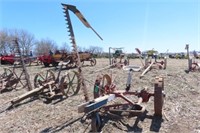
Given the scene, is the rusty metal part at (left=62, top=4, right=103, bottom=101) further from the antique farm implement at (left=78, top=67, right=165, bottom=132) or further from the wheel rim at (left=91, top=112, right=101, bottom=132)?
the wheel rim at (left=91, top=112, right=101, bottom=132)

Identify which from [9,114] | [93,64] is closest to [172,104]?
[9,114]

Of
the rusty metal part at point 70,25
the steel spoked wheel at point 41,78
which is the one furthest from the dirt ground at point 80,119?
the steel spoked wheel at point 41,78

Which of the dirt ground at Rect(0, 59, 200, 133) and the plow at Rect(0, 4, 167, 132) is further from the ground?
the plow at Rect(0, 4, 167, 132)

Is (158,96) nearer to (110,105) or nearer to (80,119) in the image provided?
(110,105)

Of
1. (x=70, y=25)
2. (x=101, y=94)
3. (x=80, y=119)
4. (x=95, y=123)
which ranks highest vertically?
(x=70, y=25)

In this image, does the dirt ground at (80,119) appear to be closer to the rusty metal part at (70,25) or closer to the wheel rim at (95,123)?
the wheel rim at (95,123)

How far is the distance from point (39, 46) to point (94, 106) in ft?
227

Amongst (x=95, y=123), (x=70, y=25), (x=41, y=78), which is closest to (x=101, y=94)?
(x=95, y=123)

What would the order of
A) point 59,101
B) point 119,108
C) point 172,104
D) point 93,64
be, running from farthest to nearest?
point 93,64
point 59,101
point 172,104
point 119,108

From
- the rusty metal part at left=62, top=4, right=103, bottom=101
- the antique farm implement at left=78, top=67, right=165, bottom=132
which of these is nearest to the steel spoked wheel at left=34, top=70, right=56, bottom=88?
the antique farm implement at left=78, top=67, right=165, bottom=132

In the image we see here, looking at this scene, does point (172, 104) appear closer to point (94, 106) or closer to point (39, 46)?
point (94, 106)

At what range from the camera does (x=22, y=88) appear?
9320 millimetres

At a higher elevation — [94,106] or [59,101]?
[94,106]

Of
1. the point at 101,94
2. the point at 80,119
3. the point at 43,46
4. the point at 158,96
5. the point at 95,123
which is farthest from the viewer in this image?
the point at 43,46
